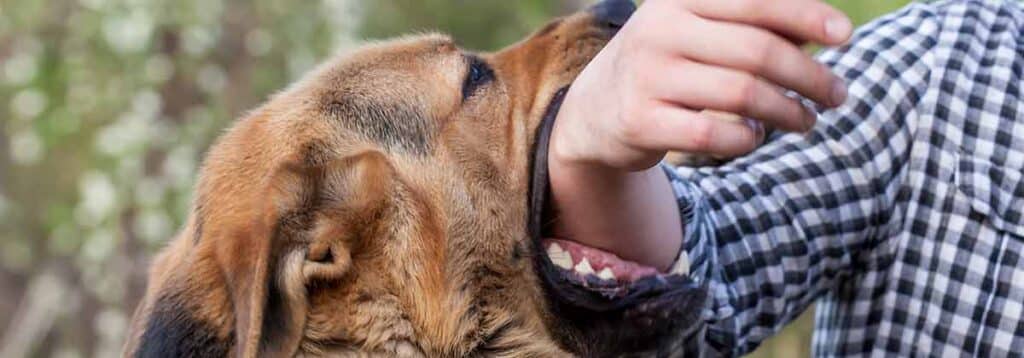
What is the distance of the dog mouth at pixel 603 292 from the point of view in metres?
2.46

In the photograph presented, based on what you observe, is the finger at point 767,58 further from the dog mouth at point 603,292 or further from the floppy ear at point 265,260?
the floppy ear at point 265,260

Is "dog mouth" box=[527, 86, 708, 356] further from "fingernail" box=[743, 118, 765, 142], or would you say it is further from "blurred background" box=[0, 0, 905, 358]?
"blurred background" box=[0, 0, 905, 358]

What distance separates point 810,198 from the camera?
113 inches

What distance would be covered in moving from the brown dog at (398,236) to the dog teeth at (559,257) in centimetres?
1

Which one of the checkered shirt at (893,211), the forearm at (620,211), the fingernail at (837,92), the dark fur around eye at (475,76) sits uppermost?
the fingernail at (837,92)

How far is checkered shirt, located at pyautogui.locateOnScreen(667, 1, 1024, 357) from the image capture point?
2787 mm

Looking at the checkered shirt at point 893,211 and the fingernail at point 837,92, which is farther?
the checkered shirt at point 893,211

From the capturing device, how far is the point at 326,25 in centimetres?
715

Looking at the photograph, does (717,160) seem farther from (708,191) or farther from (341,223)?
(341,223)

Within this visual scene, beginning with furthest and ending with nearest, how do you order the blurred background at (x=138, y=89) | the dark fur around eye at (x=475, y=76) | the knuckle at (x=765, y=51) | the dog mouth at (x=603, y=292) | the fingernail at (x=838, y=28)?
the blurred background at (x=138, y=89), the dark fur around eye at (x=475, y=76), the dog mouth at (x=603, y=292), the knuckle at (x=765, y=51), the fingernail at (x=838, y=28)

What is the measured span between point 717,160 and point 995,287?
664mm

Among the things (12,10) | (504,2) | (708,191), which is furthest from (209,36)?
(708,191)

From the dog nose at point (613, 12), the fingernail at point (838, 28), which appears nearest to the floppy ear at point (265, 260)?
the dog nose at point (613, 12)

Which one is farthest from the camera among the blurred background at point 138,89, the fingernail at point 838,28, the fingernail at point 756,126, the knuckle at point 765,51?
the blurred background at point 138,89
